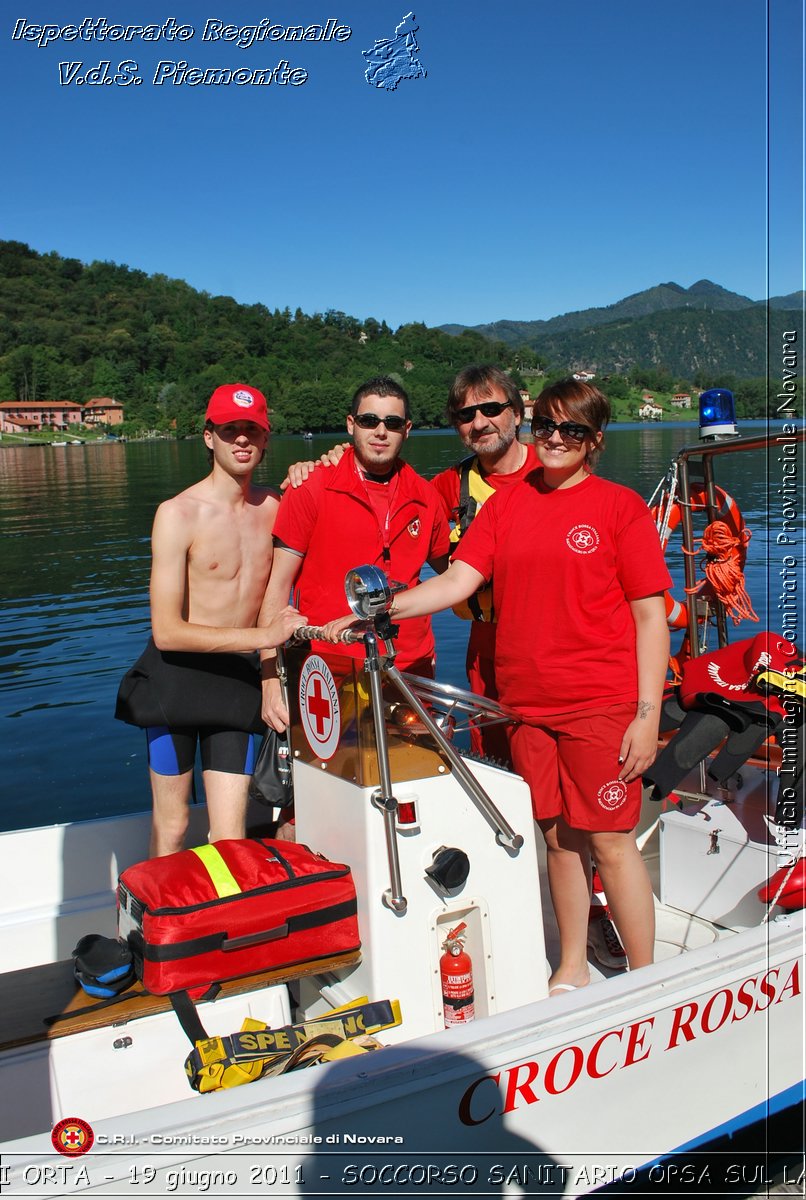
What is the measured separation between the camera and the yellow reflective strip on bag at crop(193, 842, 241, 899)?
2.77m

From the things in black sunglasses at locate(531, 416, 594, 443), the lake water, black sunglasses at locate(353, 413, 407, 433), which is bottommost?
the lake water

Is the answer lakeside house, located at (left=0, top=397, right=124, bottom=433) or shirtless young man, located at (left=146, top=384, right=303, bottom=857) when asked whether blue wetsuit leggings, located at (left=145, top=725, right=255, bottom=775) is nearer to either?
shirtless young man, located at (left=146, top=384, right=303, bottom=857)

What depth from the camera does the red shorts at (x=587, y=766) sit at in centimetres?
299

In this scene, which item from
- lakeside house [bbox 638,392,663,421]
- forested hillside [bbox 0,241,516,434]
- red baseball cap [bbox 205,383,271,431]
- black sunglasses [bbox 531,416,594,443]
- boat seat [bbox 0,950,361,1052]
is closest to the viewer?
boat seat [bbox 0,950,361,1052]

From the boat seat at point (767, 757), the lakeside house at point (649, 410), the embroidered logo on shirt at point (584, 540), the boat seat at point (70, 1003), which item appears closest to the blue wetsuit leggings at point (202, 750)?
the boat seat at point (70, 1003)

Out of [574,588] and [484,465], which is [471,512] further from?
[574,588]

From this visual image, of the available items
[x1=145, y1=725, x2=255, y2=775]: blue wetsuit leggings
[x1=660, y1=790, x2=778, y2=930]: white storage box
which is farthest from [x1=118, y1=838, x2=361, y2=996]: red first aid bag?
[x1=660, y1=790, x2=778, y2=930]: white storage box

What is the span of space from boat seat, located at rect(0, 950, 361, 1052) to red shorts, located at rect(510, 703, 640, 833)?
0.82 m

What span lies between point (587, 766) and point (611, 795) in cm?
12

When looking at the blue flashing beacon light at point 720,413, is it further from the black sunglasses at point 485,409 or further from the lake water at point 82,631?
the black sunglasses at point 485,409

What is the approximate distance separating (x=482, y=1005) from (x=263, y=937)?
0.78 metres

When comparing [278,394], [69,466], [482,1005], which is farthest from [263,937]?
[278,394]

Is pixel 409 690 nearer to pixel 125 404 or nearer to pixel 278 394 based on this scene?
pixel 278 394

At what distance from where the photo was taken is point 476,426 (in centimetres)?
362
